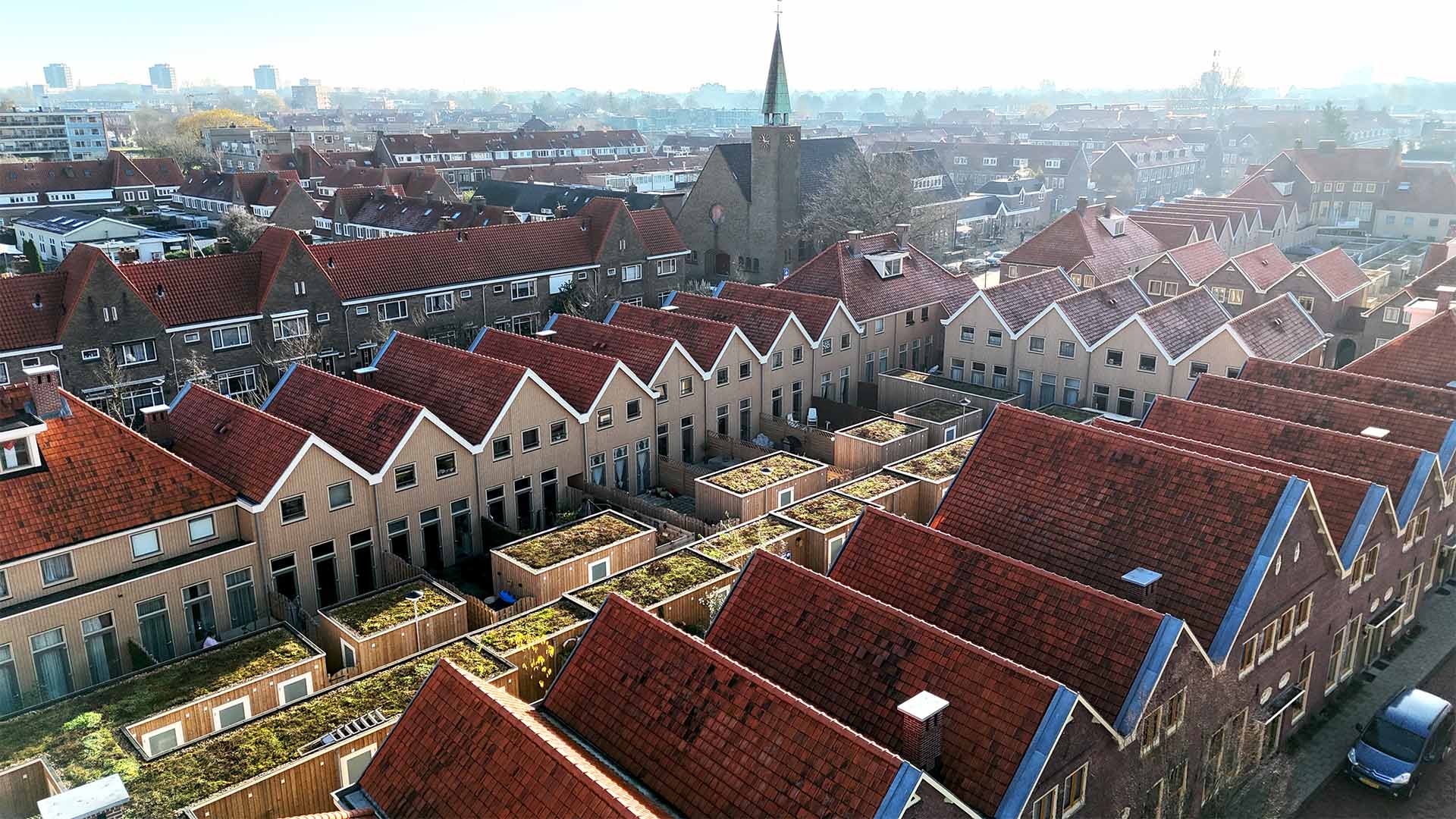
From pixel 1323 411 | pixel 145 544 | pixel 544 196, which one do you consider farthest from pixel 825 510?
pixel 544 196

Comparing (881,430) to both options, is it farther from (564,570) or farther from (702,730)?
(702,730)

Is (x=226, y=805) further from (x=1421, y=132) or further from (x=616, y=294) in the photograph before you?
(x=1421, y=132)

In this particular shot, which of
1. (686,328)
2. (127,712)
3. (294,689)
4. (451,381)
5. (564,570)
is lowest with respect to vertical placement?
(294,689)

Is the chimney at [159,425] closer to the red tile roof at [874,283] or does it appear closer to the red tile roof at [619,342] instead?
the red tile roof at [619,342]

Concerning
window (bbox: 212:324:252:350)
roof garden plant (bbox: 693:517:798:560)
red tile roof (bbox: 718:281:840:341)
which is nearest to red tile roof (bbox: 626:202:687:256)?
red tile roof (bbox: 718:281:840:341)

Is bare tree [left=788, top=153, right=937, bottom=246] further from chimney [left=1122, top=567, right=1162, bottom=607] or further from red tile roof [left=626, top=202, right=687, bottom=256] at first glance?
chimney [left=1122, top=567, right=1162, bottom=607]

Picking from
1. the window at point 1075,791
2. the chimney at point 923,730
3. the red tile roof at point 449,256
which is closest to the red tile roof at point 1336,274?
the red tile roof at point 449,256
